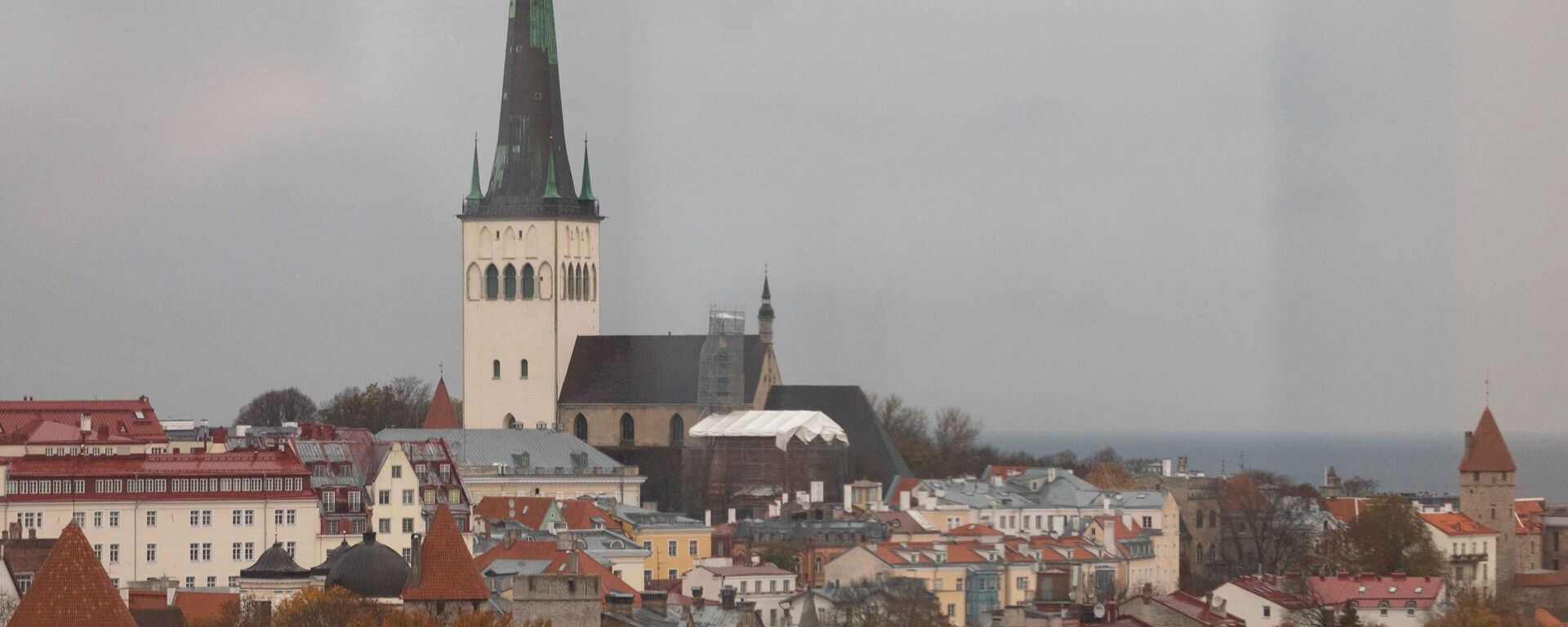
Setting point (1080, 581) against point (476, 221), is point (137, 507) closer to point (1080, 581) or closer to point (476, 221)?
point (1080, 581)

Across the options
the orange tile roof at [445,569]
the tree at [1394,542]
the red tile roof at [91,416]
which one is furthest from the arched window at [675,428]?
the orange tile roof at [445,569]

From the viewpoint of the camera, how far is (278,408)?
132250 millimetres

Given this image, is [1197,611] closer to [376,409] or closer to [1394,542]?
[1394,542]

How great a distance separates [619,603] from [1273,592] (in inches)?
716

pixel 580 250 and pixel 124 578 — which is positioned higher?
pixel 580 250

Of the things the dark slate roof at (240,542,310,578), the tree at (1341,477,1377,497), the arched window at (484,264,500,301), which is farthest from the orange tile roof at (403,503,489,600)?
the tree at (1341,477,1377,497)

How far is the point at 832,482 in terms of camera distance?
326 feet

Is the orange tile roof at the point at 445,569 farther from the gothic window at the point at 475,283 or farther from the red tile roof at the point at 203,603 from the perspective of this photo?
the gothic window at the point at 475,283

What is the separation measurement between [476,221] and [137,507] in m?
38.0

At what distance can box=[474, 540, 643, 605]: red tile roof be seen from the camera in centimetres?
6575

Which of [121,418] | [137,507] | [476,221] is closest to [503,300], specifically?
[476,221]

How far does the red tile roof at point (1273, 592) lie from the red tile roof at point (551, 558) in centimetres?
1240

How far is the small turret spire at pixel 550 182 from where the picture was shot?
4355 inches

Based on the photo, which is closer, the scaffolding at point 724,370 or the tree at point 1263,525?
the tree at point 1263,525
